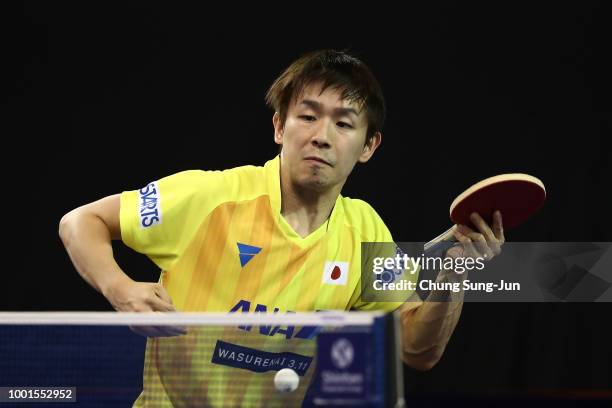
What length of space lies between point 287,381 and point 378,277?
627 millimetres

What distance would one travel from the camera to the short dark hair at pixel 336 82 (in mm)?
3105

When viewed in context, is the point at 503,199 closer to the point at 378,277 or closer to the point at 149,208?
the point at 378,277

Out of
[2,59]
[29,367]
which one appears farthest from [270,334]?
[2,59]

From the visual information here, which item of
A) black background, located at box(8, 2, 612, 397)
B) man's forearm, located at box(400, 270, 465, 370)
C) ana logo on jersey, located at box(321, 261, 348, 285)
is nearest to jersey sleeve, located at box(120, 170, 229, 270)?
ana logo on jersey, located at box(321, 261, 348, 285)

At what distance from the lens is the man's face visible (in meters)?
3.01

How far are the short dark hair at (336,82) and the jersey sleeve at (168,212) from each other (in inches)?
16.0

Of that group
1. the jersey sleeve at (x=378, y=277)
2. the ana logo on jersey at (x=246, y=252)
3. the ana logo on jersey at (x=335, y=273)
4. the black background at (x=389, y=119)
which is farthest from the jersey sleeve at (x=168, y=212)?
the black background at (x=389, y=119)

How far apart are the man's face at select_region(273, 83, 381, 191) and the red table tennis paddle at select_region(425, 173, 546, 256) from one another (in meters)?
0.41

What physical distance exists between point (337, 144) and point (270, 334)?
0.61m

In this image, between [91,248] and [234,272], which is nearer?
[91,248]

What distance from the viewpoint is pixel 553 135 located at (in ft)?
15.4

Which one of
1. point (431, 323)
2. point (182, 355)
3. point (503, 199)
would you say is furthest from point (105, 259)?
point (503, 199)

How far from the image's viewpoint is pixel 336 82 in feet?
10.2

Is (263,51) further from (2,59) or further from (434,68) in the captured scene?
(2,59)
